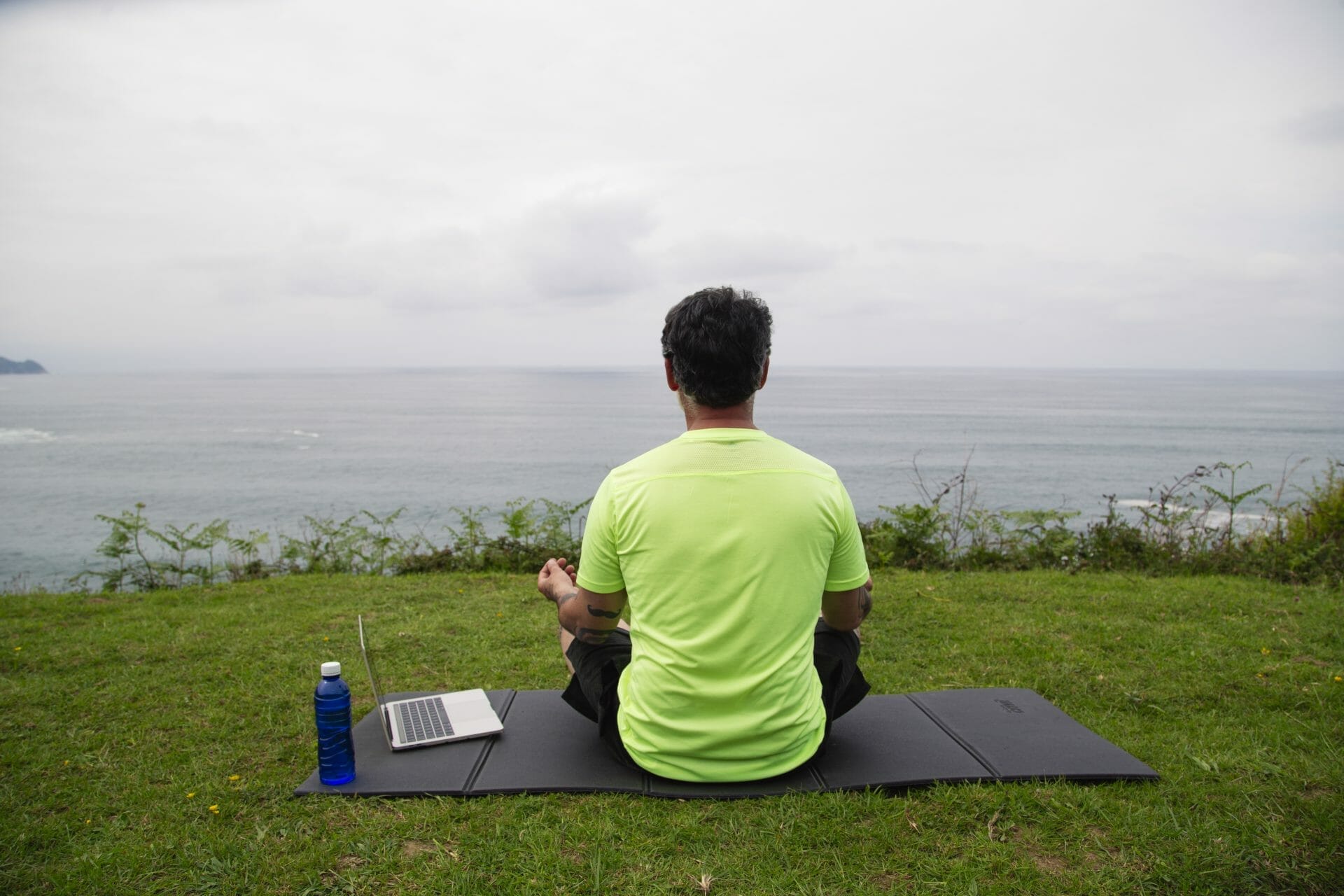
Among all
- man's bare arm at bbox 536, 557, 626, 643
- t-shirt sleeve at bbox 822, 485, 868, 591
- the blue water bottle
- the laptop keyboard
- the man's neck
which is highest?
the man's neck

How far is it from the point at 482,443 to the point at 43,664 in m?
40.3

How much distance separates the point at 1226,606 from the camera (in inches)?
236

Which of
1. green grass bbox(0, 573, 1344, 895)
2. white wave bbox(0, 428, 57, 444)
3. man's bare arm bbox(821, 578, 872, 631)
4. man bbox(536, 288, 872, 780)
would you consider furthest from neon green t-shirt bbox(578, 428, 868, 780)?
white wave bbox(0, 428, 57, 444)

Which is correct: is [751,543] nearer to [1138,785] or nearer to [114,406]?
[1138,785]

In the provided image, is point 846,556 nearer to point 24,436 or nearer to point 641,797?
point 641,797

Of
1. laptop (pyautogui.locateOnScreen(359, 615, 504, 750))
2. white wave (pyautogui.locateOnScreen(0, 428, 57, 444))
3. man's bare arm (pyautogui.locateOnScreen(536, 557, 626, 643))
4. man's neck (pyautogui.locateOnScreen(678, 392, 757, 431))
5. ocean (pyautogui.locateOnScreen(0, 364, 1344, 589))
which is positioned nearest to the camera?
man's neck (pyautogui.locateOnScreen(678, 392, 757, 431))

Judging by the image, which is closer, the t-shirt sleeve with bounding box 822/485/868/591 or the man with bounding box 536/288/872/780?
the man with bounding box 536/288/872/780

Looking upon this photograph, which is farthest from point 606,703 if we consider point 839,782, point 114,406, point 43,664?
point 114,406

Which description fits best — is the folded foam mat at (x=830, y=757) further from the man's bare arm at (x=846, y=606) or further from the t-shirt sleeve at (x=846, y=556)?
the t-shirt sleeve at (x=846, y=556)

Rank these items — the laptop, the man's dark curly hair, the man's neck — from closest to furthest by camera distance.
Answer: the man's dark curly hair, the man's neck, the laptop

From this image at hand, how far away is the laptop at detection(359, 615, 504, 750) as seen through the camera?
3633 millimetres

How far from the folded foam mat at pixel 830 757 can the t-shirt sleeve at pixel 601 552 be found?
2.86ft

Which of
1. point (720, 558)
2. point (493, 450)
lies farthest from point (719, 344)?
point (493, 450)

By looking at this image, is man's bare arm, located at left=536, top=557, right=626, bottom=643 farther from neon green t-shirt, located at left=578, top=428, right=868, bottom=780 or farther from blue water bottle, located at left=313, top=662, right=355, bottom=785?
blue water bottle, located at left=313, top=662, right=355, bottom=785
